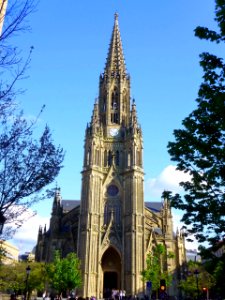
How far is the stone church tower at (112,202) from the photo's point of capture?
52375 millimetres

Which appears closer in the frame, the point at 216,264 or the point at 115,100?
the point at 216,264

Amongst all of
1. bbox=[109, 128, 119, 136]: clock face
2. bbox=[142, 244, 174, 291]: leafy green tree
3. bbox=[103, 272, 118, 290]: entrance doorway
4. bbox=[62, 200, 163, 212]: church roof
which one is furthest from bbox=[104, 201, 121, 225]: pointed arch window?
bbox=[62, 200, 163, 212]: church roof

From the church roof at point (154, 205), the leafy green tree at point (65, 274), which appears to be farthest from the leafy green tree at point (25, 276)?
the church roof at point (154, 205)

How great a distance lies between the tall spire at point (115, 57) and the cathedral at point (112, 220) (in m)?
7.29

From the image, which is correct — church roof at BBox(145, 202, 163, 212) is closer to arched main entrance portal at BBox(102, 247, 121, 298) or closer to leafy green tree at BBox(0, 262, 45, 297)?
arched main entrance portal at BBox(102, 247, 121, 298)

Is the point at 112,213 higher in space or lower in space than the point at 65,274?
higher

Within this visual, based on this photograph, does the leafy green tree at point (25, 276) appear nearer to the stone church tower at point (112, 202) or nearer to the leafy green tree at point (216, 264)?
the stone church tower at point (112, 202)

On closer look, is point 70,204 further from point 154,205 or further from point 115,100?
point 115,100

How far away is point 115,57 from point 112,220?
3861 cm

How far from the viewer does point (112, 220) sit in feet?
187

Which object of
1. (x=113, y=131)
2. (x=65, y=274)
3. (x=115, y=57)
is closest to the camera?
(x=65, y=274)

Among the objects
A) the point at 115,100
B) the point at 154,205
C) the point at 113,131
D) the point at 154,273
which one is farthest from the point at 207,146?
the point at 154,205

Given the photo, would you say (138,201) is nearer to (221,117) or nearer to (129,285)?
(129,285)

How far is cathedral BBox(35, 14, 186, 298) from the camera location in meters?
52.6
